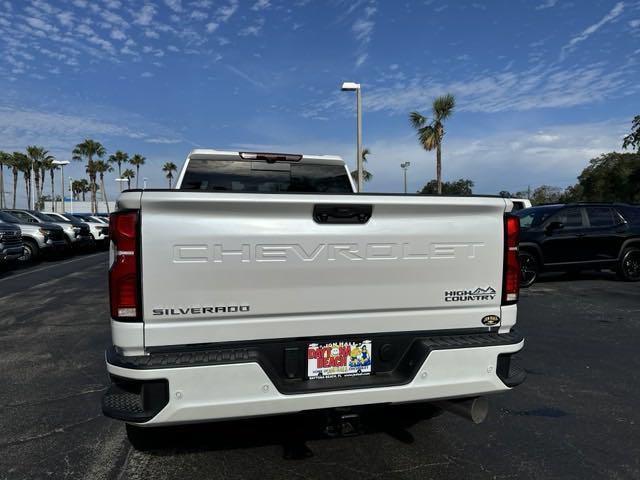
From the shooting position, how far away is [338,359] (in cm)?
274

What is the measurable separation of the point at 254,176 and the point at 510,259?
8.93 feet

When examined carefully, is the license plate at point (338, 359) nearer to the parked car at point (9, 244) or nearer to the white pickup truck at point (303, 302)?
the white pickup truck at point (303, 302)

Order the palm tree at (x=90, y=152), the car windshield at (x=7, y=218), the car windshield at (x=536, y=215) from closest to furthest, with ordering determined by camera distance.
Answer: the car windshield at (x=536, y=215) → the car windshield at (x=7, y=218) → the palm tree at (x=90, y=152)

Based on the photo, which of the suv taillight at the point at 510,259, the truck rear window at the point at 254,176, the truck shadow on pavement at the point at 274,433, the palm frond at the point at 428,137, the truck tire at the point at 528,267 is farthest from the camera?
the palm frond at the point at 428,137

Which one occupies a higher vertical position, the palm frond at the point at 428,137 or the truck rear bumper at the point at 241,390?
the palm frond at the point at 428,137

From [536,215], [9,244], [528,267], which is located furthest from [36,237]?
[536,215]

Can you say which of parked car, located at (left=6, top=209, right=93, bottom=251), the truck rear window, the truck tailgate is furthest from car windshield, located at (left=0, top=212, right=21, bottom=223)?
the truck tailgate

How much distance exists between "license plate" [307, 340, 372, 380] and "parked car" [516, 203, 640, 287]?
8152mm

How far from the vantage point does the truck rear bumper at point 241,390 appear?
2.41 meters

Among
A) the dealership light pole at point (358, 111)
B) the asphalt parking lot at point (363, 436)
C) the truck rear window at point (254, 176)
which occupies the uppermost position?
the dealership light pole at point (358, 111)

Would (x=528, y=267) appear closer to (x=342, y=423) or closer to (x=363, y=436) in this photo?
(x=363, y=436)

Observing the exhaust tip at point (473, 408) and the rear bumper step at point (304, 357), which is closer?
the rear bumper step at point (304, 357)

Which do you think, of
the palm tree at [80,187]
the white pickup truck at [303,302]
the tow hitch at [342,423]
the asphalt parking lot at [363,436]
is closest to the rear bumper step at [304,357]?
the white pickup truck at [303,302]

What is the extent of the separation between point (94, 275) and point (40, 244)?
490cm
